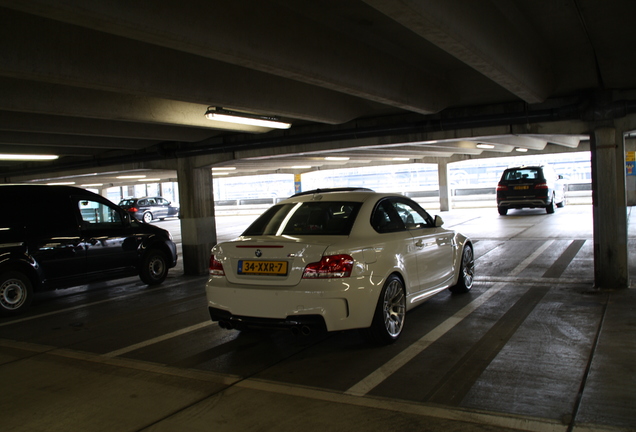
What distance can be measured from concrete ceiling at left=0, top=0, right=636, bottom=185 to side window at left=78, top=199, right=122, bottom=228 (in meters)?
1.30

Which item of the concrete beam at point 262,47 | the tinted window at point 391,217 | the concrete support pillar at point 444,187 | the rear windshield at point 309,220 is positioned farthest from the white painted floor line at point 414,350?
the concrete support pillar at point 444,187

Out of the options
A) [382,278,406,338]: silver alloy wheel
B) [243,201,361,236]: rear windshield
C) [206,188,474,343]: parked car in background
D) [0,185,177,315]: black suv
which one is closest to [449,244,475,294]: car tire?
[206,188,474,343]: parked car in background

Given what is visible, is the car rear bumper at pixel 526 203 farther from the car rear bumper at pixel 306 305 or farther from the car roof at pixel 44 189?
the car rear bumper at pixel 306 305

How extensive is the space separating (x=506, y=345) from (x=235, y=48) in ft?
12.8

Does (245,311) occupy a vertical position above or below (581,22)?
below

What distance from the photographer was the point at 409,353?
4.95 meters

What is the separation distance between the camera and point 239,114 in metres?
8.22

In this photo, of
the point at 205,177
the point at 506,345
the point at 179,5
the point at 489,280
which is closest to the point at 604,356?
the point at 506,345

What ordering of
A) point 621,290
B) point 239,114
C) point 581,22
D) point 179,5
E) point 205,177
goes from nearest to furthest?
point 179,5, point 581,22, point 621,290, point 239,114, point 205,177

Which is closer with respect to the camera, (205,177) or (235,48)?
(235,48)

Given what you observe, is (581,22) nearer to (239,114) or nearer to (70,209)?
(239,114)

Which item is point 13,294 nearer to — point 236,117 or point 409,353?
point 236,117

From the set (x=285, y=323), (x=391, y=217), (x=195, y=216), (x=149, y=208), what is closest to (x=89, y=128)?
(x=195, y=216)

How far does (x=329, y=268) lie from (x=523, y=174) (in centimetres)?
1700
